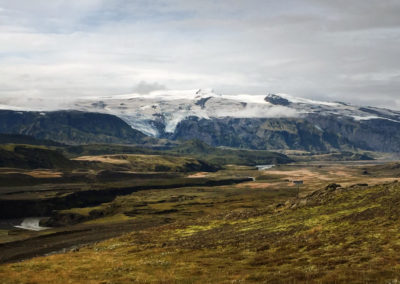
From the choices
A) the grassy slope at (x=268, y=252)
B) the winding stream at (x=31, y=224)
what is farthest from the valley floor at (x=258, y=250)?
the winding stream at (x=31, y=224)

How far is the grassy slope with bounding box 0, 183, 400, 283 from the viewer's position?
4900cm

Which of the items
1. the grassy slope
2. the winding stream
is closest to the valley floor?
the grassy slope

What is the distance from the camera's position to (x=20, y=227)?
168250 mm

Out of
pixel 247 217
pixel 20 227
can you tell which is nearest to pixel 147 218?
pixel 20 227

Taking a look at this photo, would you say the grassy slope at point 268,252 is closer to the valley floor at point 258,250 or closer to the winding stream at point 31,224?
the valley floor at point 258,250

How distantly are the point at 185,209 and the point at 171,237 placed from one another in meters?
101

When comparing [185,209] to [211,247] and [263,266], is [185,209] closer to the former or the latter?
[211,247]

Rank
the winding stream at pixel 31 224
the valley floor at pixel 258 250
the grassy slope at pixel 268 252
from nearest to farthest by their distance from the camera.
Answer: the grassy slope at pixel 268 252 < the valley floor at pixel 258 250 < the winding stream at pixel 31 224

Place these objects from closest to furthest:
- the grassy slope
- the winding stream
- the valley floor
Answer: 1. the grassy slope
2. the valley floor
3. the winding stream

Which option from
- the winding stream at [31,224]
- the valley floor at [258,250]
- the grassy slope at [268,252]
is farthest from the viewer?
the winding stream at [31,224]

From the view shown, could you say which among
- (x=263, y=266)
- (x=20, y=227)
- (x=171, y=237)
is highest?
(x=263, y=266)

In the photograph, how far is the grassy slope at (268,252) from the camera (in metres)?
49.0

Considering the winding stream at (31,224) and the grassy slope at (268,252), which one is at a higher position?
the grassy slope at (268,252)

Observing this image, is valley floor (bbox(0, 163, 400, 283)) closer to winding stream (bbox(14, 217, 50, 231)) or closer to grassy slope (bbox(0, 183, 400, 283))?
grassy slope (bbox(0, 183, 400, 283))
